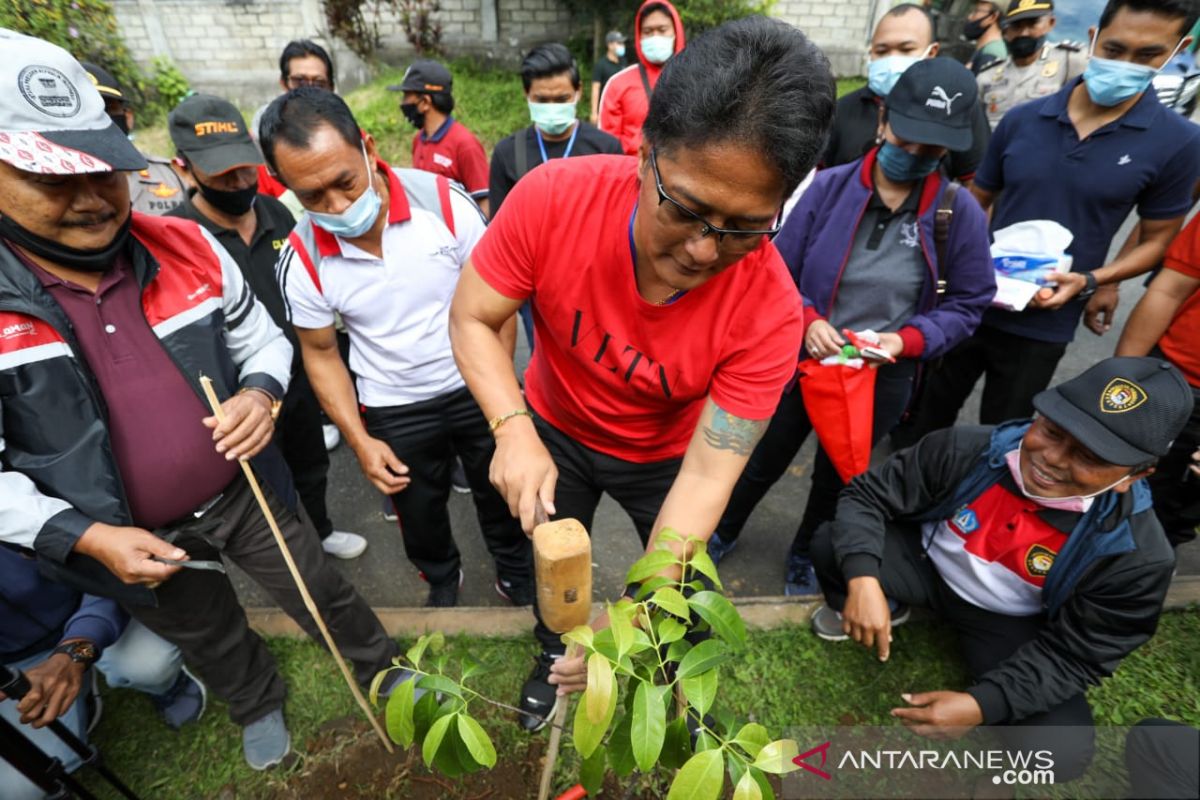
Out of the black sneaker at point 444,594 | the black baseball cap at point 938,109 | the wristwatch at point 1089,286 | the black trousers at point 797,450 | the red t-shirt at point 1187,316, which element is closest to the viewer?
the black baseball cap at point 938,109

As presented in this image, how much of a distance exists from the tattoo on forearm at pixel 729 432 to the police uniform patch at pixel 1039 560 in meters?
1.43

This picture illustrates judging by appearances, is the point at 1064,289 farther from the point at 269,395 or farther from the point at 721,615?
the point at 269,395

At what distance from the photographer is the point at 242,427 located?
197 cm

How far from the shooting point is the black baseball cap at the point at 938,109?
2.43m

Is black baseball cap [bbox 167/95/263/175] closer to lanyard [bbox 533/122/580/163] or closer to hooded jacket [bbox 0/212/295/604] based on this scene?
hooded jacket [bbox 0/212/295/604]

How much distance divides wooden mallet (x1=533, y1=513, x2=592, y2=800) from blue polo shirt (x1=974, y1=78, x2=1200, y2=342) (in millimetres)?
3008

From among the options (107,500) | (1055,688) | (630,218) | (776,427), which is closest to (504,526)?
(776,427)

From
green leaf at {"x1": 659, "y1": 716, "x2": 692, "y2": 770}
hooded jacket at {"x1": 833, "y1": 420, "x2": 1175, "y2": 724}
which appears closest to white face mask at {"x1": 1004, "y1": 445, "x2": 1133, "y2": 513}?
hooded jacket at {"x1": 833, "y1": 420, "x2": 1175, "y2": 724}

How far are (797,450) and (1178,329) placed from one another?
1750mm

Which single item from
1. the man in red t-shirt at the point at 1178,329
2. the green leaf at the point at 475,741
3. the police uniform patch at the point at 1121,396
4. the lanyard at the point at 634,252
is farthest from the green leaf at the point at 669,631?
the man in red t-shirt at the point at 1178,329

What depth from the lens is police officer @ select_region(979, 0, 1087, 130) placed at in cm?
456

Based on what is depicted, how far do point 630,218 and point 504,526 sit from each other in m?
1.87

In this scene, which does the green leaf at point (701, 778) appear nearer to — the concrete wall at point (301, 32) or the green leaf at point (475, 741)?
the green leaf at point (475, 741)

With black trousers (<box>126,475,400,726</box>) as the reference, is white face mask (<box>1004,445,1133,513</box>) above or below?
above
